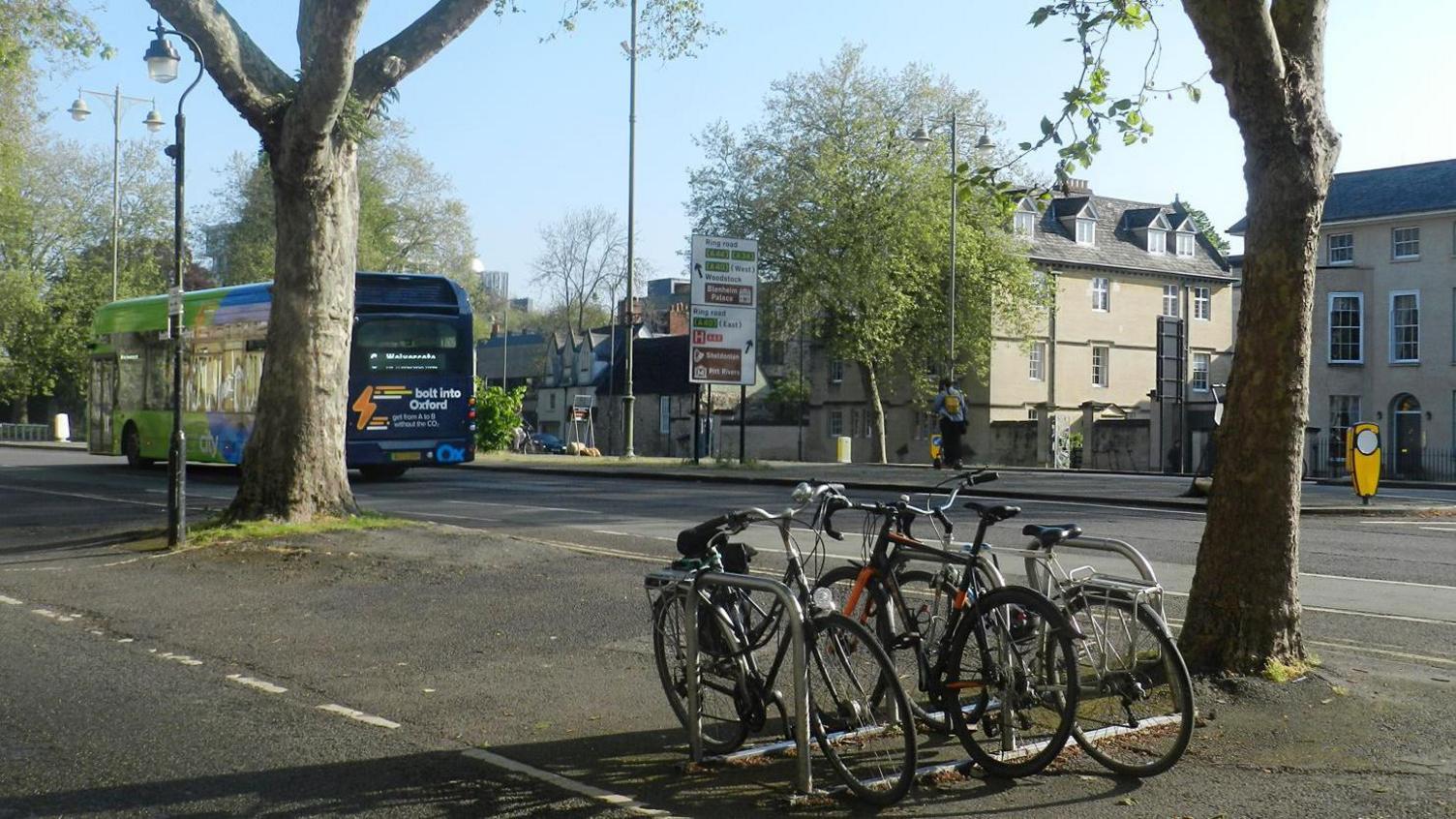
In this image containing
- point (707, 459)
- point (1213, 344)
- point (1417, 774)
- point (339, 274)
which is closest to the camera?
point (1417, 774)

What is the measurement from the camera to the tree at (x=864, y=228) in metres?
51.8

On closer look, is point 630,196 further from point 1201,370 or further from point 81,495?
point 1201,370

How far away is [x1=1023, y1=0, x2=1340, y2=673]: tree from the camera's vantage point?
7.29 metres

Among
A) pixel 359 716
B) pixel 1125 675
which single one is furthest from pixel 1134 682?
pixel 359 716

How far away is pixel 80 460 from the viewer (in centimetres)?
3791

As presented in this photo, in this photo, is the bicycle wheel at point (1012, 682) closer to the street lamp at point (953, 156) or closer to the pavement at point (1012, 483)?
the pavement at point (1012, 483)

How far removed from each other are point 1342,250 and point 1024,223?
14032 mm

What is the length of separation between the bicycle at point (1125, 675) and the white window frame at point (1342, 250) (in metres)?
50.7

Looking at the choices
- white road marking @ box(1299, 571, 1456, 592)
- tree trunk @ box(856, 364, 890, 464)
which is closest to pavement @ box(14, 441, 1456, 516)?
white road marking @ box(1299, 571, 1456, 592)

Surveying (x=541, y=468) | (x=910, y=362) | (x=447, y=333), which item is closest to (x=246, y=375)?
(x=447, y=333)

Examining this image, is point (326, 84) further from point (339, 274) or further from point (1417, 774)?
point (1417, 774)

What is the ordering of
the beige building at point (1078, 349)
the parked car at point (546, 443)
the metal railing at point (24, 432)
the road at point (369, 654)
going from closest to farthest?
the road at point (369, 654) < the beige building at point (1078, 349) < the metal railing at point (24, 432) < the parked car at point (546, 443)

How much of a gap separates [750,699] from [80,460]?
36.2 metres

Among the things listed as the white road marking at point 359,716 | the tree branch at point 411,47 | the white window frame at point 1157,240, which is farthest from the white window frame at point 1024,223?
the white road marking at point 359,716
